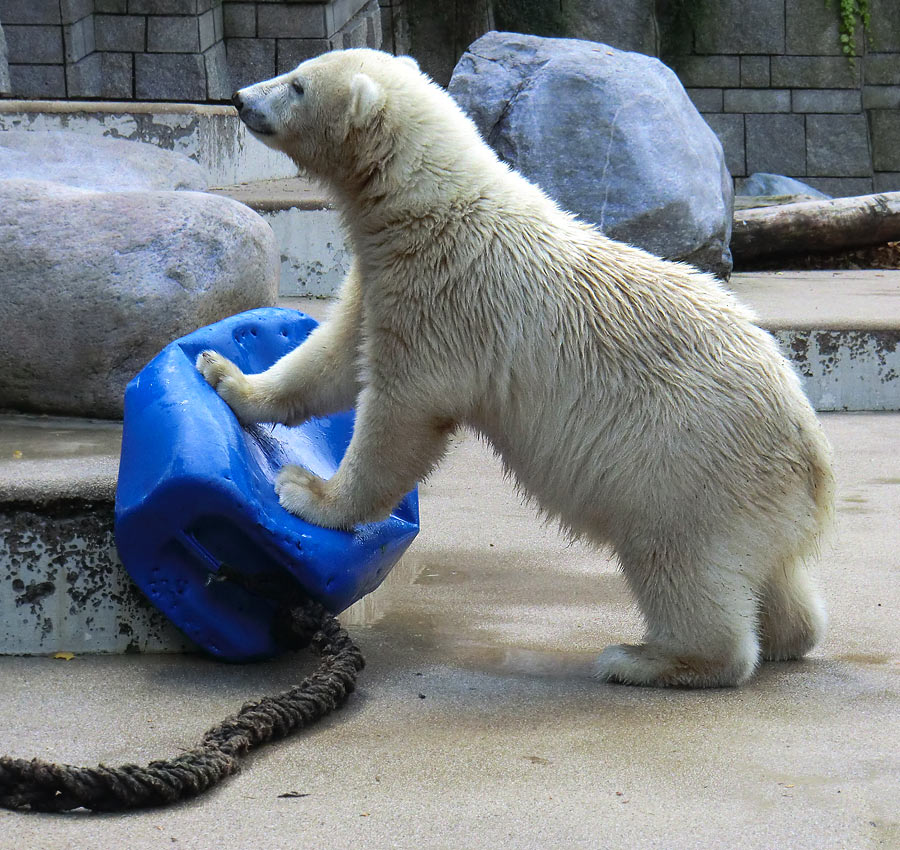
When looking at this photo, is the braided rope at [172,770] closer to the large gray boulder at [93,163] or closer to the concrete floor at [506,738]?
the concrete floor at [506,738]

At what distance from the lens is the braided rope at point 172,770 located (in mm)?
1851

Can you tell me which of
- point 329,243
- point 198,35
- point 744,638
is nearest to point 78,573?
point 744,638

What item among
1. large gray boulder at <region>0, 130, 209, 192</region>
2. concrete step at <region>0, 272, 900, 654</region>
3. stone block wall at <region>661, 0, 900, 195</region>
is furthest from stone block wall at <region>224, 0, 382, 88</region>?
concrete step at <region>0, 272, 900, 654</region>

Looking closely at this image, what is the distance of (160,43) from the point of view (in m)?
10.1

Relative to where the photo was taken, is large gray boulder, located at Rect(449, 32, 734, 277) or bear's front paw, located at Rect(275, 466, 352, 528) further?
large gray boulder, located at Rect(449, 32, 734, 277)

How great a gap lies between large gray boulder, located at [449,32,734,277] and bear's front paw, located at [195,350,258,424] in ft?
13.2

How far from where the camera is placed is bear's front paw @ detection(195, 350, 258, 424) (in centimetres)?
266

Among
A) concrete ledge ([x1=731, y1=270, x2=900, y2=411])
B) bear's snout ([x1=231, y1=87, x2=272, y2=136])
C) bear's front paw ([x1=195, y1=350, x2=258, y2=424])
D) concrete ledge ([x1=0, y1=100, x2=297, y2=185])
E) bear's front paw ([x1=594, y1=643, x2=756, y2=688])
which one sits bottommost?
concrete ledge ([x1=731, y1=270, x2=900, y2=411])

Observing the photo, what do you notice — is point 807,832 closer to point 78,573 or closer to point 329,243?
point 78,573

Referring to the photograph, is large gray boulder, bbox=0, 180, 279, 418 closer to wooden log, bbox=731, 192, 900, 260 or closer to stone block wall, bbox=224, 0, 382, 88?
wooden log, bbox=731, 192, 900, 260

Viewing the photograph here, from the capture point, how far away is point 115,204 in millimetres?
3619

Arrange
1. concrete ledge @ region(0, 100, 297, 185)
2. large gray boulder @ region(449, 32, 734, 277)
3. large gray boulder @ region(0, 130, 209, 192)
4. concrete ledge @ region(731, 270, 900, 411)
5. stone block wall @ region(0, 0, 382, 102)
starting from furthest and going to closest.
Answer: stone block wall @ region(0, 0, 382, 102) < concrete ledge @ region(0, 100, 297, 185) < large gray boulder @ region(449, 32, 734, 277) < concrete ledge @ region(731, 270, 900, 411) < large gray boulder @ region(0, 130, 209, 192)

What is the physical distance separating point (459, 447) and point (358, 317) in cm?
206

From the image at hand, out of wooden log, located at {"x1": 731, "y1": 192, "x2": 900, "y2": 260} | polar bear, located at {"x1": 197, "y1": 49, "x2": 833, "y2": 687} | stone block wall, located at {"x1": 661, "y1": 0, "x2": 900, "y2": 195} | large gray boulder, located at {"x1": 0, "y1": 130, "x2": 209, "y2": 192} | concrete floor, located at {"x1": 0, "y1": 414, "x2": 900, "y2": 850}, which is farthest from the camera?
stone block wall, located at {"x1": 661, "y1": 0, "x2": 900, "y2": 195}
